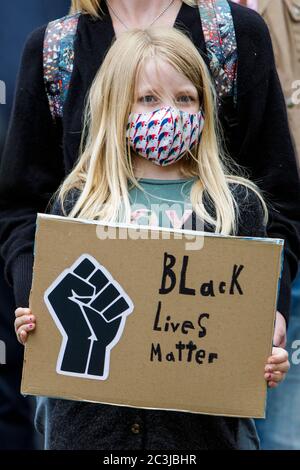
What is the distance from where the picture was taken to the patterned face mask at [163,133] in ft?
9.77

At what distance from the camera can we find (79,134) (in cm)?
323

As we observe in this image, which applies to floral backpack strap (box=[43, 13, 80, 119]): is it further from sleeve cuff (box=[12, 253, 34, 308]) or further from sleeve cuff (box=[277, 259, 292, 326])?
sleeve cuff (box=[277, 259, 292, 326])

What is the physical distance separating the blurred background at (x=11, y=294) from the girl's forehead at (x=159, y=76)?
0.98 metres

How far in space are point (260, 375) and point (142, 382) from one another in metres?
0.28

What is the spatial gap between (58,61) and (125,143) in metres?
0.37

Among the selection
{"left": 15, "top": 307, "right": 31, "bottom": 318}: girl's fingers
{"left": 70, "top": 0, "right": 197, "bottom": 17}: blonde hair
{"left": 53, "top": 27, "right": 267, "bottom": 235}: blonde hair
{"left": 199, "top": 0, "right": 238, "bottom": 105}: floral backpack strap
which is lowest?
{"left": 15, "top": 307, "right": 31, "bottom": 318}: girl's fingers

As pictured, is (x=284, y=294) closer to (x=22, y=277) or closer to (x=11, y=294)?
(x=22, y=277)

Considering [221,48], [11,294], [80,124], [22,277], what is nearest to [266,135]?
[221,48]

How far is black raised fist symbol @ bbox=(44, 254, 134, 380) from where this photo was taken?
2822 millimetres

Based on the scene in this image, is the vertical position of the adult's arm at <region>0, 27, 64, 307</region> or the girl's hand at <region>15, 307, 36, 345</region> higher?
the adult's arm at <region>0, 27, 64, 307</region>

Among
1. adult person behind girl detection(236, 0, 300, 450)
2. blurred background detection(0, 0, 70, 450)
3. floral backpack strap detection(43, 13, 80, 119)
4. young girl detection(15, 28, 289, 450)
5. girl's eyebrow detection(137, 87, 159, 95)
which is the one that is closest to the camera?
young girl detection(15, 28, 289, 450)

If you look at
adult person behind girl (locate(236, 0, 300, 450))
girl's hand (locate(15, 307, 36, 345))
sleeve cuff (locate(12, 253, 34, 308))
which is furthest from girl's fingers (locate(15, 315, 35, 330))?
adult person behind girl (locate(236, 0, 300, 450))
